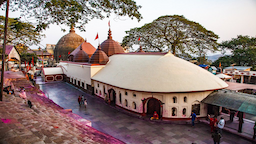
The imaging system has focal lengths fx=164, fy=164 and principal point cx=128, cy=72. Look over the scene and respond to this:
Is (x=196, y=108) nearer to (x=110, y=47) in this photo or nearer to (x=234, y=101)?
(x=234, y=101)

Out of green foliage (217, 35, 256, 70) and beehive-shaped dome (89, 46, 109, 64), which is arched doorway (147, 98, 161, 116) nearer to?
beehive-shaped dome (89, 46, 109, 64)

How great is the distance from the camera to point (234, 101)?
14.4 metres

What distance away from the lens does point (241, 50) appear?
44.3m

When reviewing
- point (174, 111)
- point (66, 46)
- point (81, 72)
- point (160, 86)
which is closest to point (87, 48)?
point (81, 72)

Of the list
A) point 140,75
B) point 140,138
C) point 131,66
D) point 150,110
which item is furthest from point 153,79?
point 140,138

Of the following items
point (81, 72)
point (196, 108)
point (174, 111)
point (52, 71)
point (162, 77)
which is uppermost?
point (162, 77)

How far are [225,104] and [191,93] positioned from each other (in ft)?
9.73

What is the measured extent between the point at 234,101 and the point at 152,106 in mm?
7513

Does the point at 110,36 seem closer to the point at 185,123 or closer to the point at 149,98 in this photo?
the point at 149,98

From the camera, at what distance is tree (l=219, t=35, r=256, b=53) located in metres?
45.2

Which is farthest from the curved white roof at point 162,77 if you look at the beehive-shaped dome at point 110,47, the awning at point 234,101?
the beehive-shaped dome at point 110,47

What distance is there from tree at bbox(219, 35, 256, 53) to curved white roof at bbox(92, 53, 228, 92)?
117 ft

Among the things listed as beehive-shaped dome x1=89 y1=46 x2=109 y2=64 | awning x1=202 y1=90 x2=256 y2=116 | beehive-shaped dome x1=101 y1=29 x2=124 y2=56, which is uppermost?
beehive-shaped dome x1=101 y1=29 x2=124 y2=56

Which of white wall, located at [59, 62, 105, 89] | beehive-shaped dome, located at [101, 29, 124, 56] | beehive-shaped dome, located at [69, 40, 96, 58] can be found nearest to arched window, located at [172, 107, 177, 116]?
white wall, located at [59, 62, 105, 89]
